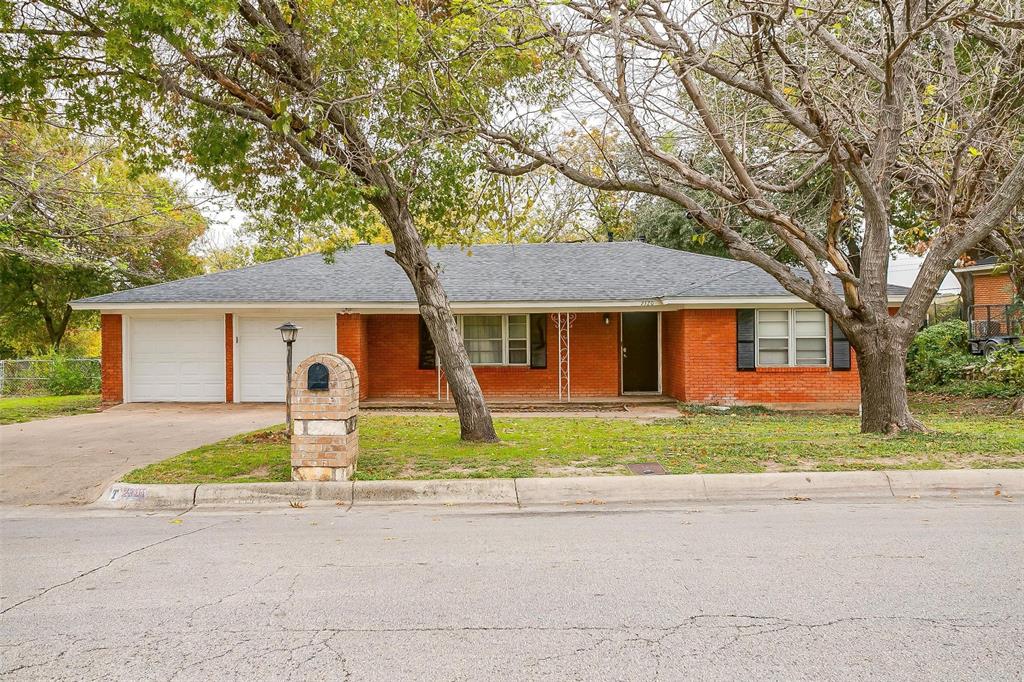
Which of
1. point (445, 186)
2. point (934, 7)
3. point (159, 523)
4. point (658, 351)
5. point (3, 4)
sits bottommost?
point (159, 523)

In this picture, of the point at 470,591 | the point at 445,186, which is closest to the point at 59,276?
the point at 445,186

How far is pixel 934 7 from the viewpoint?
913 centimetres

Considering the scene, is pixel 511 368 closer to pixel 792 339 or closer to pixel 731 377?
A: pixel 731 377

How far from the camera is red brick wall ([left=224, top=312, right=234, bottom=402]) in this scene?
16.6 meters

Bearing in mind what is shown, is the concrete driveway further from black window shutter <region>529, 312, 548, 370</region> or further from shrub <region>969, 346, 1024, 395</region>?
shrub <region>969, 346, 1024, 395</region>

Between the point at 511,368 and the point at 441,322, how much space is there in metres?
7.51

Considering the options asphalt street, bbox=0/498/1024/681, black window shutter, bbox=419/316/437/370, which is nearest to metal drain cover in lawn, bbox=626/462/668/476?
asphalt street, bbox=0/498/1024/681

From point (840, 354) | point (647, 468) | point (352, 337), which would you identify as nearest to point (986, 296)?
point (840, 354)

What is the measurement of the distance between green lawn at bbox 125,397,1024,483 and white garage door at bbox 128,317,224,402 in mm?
6463

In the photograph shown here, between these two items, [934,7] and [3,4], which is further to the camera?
[934,7]

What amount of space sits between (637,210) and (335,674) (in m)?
27.2

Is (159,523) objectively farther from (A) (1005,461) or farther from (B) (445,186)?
(A) (1005,461)

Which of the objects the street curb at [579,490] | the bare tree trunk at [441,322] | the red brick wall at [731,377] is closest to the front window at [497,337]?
the red brick wall at [731,377]

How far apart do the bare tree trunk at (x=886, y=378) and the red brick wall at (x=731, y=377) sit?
5.53 m
